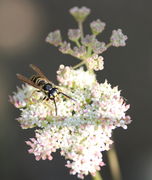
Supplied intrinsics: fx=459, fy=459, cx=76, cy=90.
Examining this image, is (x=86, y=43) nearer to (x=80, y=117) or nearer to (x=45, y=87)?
(x=45, y=87)

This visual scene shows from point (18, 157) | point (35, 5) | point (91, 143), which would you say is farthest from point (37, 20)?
point (91, 143)

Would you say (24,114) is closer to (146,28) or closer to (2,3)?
(146,28)

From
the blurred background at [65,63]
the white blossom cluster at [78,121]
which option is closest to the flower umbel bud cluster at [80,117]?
the white blossom cluster at [78,121]

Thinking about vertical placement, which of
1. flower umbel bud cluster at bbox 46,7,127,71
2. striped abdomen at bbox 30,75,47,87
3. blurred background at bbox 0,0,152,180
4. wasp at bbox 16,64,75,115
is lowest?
wasp at bbox 16,64,75,115

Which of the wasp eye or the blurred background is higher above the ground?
the blurred background

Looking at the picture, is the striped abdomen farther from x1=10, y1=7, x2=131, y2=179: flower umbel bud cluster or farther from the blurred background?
the blurred background

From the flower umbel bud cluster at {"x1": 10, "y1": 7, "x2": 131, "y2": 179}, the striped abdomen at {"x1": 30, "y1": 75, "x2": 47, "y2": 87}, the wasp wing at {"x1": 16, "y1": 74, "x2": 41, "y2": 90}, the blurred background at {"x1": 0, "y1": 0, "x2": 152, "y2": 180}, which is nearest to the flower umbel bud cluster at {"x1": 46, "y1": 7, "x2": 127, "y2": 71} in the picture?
the flower umbel bud cluster at {"x1": 10, "y1": 7, "x2": 131, "y2": 179}

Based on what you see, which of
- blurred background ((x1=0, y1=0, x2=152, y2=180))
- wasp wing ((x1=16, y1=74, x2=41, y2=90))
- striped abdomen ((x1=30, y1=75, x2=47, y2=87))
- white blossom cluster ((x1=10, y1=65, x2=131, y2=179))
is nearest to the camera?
white blossom cluster ((x1=10, y1=65, x2=131, y2=179))

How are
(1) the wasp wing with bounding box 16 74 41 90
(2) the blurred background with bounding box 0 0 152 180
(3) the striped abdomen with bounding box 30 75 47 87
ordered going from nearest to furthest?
(1) the wasp wing with bounding box 16 74 41 90
(3) the striped abdomen with bounding box 30 75 47 87
(2) the blurred background with bounding box 0 0 152 180

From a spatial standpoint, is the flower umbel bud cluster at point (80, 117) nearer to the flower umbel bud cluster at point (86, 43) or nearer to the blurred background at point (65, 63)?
the flower umbel bud cluster at point (86, 43)
